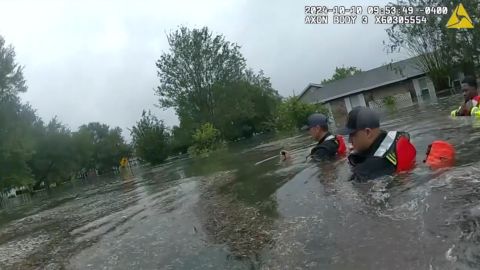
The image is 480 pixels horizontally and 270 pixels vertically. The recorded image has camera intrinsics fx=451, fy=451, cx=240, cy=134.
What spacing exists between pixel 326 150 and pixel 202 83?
153ft

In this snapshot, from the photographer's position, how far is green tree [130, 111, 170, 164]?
4284cm

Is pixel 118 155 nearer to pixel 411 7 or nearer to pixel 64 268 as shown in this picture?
pixel 411 7

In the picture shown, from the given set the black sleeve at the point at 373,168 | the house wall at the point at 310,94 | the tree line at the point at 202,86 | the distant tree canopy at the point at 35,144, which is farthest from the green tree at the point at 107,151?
the black sleeve at the point at 373,168

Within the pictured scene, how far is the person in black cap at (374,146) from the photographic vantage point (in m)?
4.76

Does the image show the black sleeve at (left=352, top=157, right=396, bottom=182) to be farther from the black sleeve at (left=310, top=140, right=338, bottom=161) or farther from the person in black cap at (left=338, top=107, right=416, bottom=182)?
the black sleeve at (left=310, top=140, right=338, bottom=161)

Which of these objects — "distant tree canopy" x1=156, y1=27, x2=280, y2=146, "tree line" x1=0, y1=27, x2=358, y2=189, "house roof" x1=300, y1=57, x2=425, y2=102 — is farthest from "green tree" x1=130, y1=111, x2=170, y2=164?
"house roof" x1=300, y1=57, x2=425, y2=102

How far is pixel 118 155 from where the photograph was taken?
89625 millimetres

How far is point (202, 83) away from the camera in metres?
53.4

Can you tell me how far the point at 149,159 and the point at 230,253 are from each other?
40370 mm

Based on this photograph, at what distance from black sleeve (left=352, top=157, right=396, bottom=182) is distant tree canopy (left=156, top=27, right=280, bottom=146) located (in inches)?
1861

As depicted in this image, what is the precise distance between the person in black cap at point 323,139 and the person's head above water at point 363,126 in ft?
8.39

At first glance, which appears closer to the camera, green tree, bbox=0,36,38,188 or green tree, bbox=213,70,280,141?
green tree, bbox=0,36,38,188

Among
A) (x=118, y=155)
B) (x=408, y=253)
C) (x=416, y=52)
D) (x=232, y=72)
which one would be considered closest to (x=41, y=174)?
(x=232, y=72)
